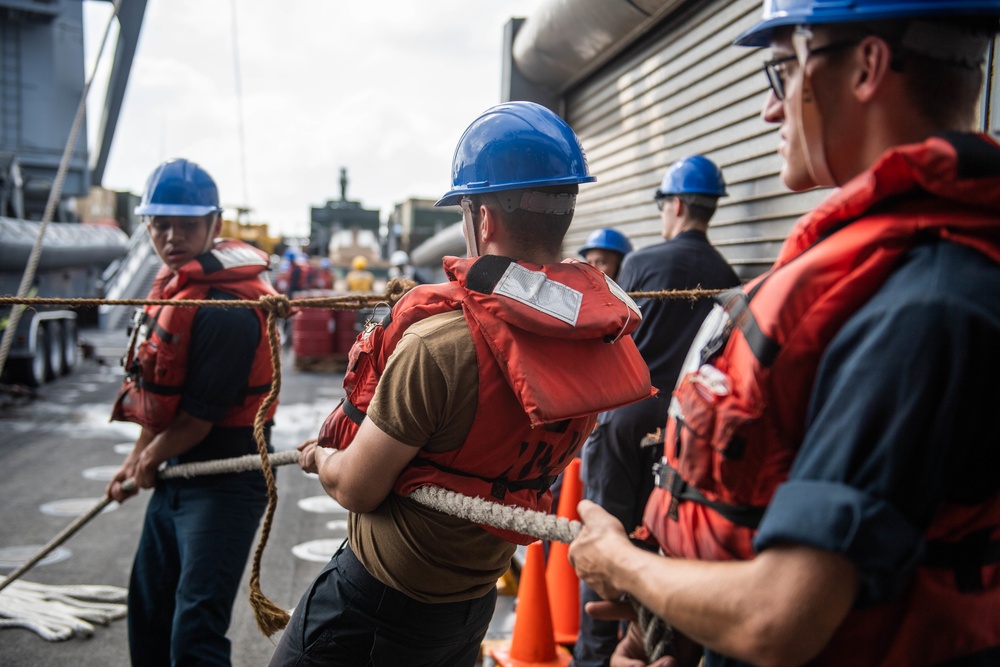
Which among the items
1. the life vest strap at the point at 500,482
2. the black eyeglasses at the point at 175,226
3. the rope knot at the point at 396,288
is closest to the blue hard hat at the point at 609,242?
the black eyeglasses at the point at 175,226

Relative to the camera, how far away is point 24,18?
16453 millimetres

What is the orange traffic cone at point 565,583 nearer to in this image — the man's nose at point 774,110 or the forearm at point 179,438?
the forearm at point 179,438

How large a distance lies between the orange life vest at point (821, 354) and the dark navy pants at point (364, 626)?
3.45ft

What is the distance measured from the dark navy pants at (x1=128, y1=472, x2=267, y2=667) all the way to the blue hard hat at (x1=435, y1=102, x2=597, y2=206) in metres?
1.84

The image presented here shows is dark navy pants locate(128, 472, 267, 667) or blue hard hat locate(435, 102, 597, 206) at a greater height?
blue hard hat locate(435, 102, 597, 206)

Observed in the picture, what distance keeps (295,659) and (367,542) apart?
15.1 inches

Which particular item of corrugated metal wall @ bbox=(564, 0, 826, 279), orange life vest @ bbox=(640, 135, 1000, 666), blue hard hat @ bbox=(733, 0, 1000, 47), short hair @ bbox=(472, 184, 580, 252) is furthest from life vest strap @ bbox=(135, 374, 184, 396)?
corrugated metal wall @ bbox=(564, 0, 826, 279)

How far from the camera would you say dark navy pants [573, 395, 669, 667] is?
3.67 m

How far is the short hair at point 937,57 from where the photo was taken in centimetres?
112

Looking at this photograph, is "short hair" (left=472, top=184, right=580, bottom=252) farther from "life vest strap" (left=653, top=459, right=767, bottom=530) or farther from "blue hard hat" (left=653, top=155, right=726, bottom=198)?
"blue hard hat" (left=653, top=155, right=726, bottom=198)

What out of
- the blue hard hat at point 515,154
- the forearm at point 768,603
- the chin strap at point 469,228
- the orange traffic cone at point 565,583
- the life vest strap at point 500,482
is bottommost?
the orange traffic cone at point 565,583

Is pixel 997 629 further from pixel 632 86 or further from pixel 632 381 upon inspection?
pixel 632 86

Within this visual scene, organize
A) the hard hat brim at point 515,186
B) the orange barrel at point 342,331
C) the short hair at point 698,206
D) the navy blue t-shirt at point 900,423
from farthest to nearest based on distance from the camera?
the orange barrel at point 342,331 < the short hair at point 698,206 < the hard hat brim at point 515,186 < the navy blue t-shirt at point 900,423

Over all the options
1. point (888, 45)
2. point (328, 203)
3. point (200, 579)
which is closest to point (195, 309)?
point (200, 579)
